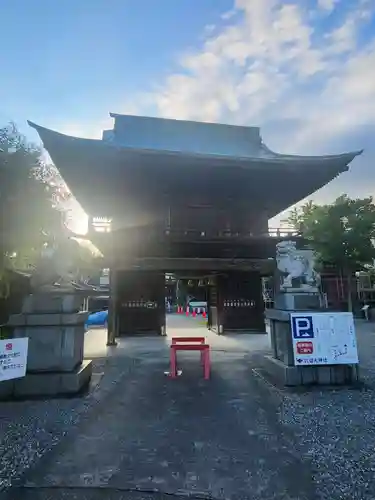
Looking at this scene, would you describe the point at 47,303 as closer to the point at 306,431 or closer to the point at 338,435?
the point at 306,431

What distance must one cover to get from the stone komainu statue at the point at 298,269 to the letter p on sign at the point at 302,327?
60cm

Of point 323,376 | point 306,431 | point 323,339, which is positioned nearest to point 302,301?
point 323,339

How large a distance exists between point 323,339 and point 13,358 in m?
4.93

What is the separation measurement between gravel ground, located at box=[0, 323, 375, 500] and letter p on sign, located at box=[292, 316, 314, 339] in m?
0.88

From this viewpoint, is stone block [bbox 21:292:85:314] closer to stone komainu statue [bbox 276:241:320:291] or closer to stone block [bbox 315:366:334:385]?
stone komainu statue [bbox 276:241:320:291]

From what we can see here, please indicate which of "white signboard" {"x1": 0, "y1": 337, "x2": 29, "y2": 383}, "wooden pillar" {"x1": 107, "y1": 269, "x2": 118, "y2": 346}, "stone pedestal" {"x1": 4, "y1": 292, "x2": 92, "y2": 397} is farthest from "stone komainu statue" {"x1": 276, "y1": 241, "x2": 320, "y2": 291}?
"wooden pillar" {"x1": 107, "y1": 269, "x2": 118, "y2": 346}

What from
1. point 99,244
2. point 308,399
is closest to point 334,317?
point 308,399

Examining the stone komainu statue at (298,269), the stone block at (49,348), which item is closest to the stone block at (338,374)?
the stone komainu statue at (298,269)

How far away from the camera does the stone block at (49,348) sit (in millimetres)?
5227

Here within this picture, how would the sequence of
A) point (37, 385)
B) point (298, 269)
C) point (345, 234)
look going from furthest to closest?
point (345, 234) < point (298, 269) < point (37, 385)

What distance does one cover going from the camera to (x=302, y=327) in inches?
213

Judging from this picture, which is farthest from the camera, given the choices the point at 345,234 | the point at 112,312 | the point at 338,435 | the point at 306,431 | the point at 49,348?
the point at 345,234

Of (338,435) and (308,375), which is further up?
(308,375)

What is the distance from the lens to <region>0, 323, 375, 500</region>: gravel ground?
264 centimetres
